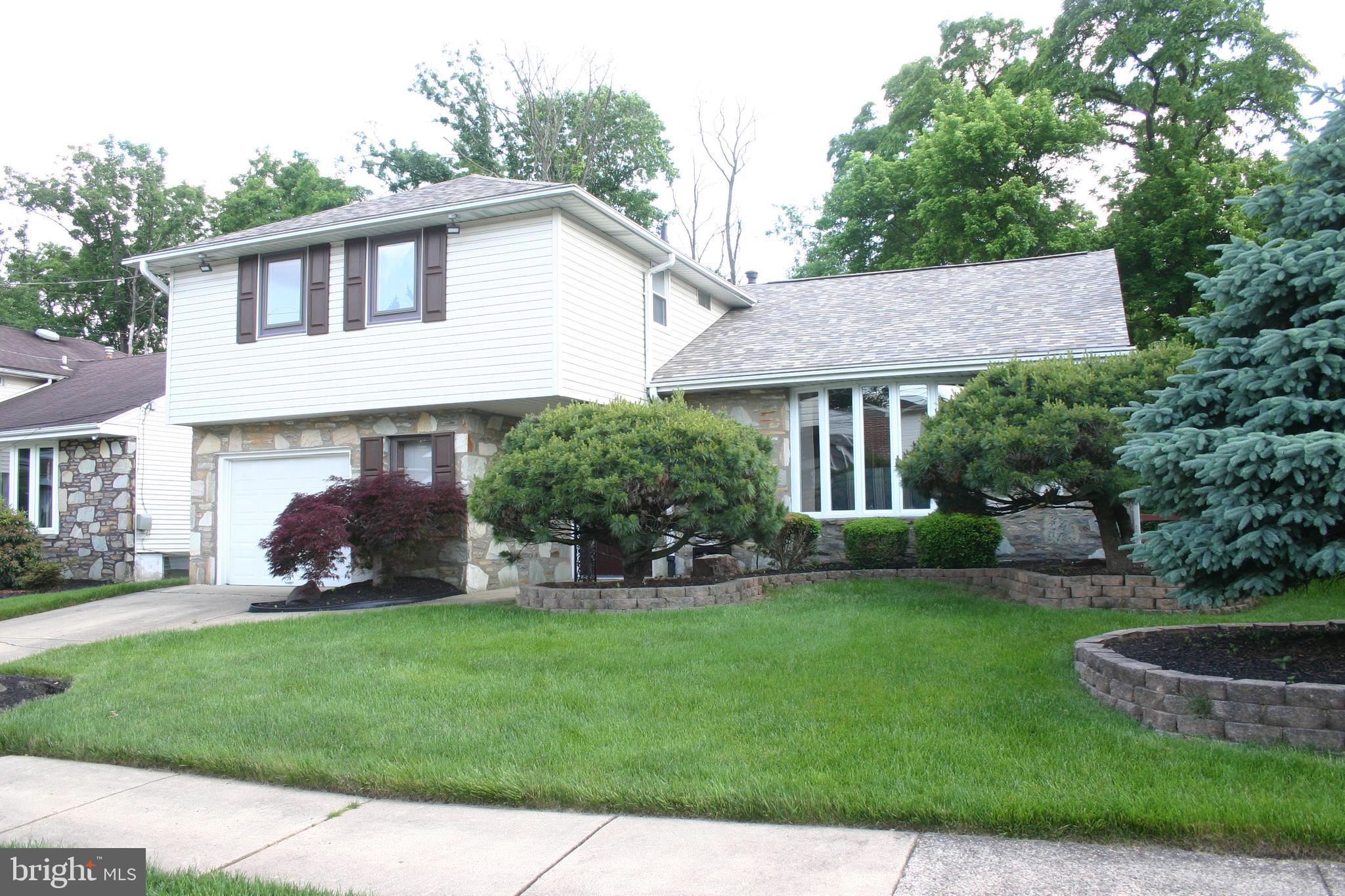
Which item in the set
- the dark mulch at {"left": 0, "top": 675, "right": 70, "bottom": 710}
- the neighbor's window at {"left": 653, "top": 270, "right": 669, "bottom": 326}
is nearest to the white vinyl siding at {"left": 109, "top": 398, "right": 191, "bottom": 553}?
the neighbor's window at {"left": 653, "top": 270, "right": 669, "bottom": 326}

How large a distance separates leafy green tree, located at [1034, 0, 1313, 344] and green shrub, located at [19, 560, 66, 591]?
21977mm

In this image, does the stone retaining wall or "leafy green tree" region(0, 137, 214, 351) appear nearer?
the stone retaining wall

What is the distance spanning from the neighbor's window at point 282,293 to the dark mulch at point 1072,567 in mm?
9838

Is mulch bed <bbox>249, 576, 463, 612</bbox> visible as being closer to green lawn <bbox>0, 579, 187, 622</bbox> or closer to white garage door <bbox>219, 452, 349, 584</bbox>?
white garage door <bbox>219, 452, 349, 584</bbox>

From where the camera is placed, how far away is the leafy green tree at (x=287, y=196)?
26.9 m

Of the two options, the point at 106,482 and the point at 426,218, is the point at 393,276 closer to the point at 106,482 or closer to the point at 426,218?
the point at 426,218

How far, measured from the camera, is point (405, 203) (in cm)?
1275

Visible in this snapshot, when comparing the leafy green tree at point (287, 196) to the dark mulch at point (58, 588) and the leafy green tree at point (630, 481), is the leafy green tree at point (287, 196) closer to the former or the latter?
the dark mulch at point (58, 588)

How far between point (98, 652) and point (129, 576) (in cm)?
859

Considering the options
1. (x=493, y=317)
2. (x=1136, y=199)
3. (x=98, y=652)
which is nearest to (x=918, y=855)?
(x=98, y=652)

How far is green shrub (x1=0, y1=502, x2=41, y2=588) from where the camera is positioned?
49.3ft

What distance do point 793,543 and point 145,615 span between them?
25.3ft

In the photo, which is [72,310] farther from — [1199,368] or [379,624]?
[1199,368]

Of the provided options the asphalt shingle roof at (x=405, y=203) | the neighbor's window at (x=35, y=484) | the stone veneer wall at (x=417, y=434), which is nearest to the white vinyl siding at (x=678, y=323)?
the stone veneer wall at (x=417, y=434)
